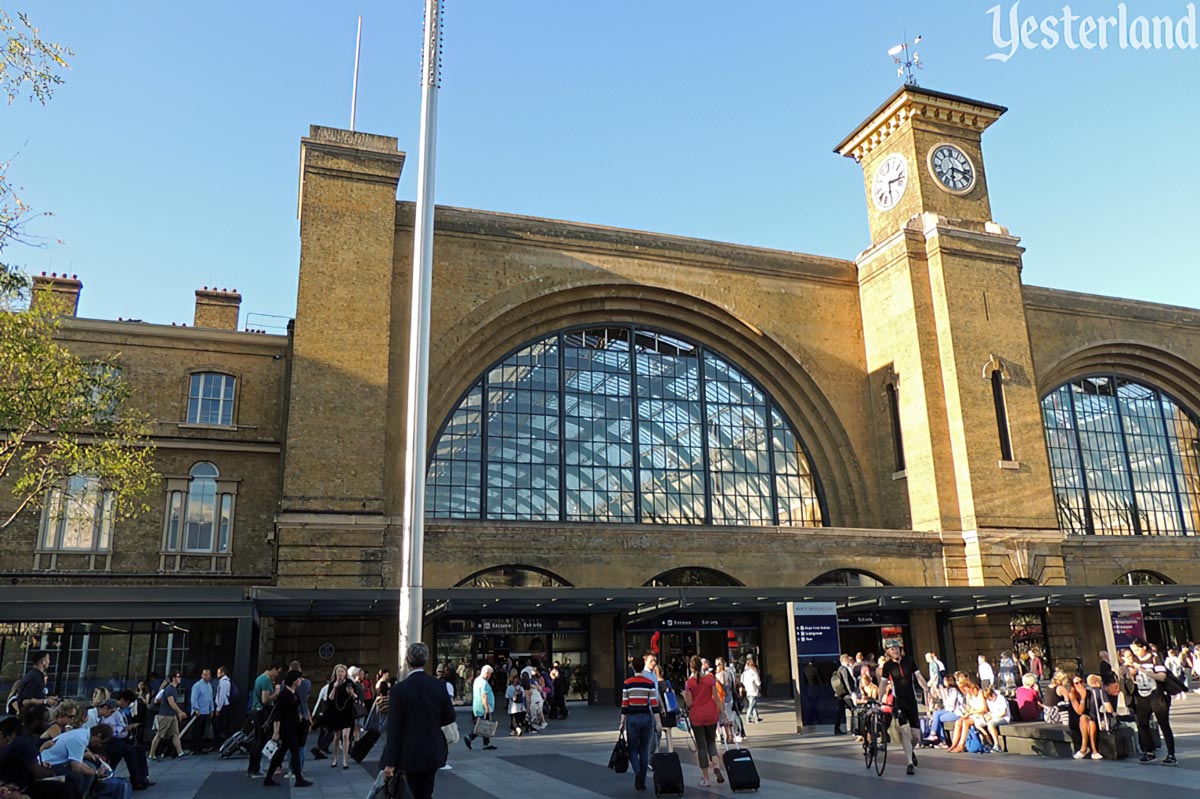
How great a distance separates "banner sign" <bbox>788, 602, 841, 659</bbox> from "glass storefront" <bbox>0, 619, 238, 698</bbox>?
13217mm

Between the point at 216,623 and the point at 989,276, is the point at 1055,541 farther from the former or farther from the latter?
the point at 216,623

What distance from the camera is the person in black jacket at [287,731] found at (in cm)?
1240

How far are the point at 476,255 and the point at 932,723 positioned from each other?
19631 mm

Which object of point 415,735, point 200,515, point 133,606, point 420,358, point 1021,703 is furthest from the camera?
point 200,515

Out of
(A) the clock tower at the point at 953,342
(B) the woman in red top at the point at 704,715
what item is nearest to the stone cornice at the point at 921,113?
(A) the clock tower at the point at 953,342

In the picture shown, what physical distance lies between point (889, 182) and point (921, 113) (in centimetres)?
276

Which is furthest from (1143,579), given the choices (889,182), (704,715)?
(704,715)

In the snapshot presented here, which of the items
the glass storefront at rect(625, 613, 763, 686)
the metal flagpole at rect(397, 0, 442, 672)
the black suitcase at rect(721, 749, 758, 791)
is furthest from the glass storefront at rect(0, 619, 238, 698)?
the black suitcase at rect(721, 749, 758, 791)

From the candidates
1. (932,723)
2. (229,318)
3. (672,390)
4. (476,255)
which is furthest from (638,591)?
(229,318)

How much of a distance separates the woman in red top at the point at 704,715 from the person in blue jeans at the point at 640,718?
0.52 meters

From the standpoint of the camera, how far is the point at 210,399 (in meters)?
27.5

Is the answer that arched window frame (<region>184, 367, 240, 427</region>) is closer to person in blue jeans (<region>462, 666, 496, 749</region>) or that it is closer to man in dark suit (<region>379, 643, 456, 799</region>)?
person in blue jeans (<region>462, 666, 496, 749</region>)

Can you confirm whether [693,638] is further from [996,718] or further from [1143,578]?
[1143,578]

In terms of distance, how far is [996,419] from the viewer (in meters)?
31.4
